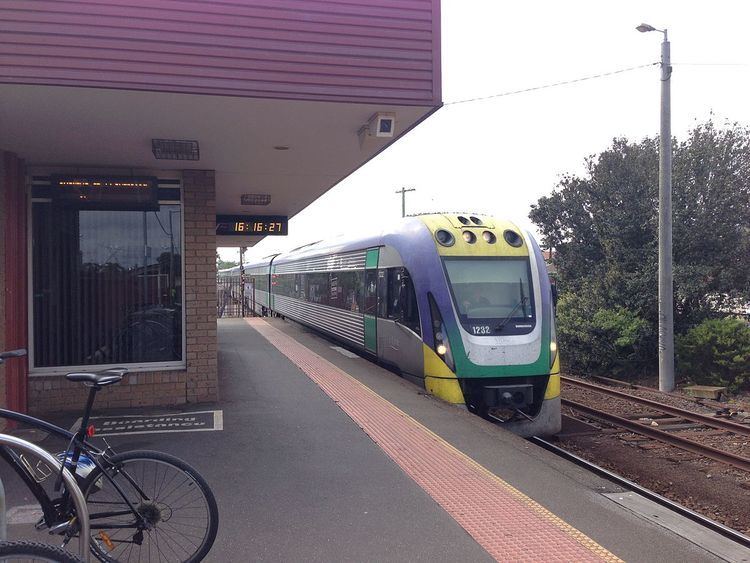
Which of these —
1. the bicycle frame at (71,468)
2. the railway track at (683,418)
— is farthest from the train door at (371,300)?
the bicycle frame at (71,468)

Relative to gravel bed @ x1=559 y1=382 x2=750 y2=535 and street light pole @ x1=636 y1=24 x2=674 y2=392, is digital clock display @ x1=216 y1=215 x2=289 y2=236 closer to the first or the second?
gravel bed @ x1=559 y1=382 x2=750 y2=535

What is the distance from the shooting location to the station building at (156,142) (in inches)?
197

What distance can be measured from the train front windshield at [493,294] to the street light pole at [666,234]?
265 inches

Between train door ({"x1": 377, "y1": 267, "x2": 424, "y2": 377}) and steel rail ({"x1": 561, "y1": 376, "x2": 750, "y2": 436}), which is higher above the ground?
train door ({"x1": 377, "y1": 267, "x2": 424, "y2": 377})

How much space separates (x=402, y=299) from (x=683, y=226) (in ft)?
37.6

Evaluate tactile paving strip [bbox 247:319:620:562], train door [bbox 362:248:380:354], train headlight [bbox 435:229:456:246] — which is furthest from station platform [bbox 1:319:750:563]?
train door [bbox 362:248:380:354]

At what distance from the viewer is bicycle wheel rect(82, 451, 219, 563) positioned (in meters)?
3.30

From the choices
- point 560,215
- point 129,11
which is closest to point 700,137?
point 560,215

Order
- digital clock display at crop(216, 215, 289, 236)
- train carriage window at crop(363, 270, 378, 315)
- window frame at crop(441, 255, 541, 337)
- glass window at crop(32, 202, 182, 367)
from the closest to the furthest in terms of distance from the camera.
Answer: glass window at crop(32, 202, 182, 367), window frame at crop(441, 255, 541, 337), train carriage window at crop(363, 270, 378, 315), digital clock display at crop(216, 215, 289, 236)

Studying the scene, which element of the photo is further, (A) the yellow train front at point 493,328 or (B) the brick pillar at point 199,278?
(A) the yellow train front at point 493,328

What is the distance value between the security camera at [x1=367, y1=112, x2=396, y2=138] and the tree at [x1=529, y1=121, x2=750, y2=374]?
14.0 m

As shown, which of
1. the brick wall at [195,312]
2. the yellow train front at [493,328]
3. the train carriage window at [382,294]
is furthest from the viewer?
the train carriage window at [382,294]

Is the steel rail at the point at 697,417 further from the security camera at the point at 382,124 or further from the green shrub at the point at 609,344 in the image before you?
the security camera at the point at 382,124

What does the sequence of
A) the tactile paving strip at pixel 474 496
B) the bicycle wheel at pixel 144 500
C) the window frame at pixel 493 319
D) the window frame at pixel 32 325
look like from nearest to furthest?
the bicycle wheel at pixel 144 500, the tactile paving strip at pixel 474 496, the window frame at pixel 32 325, the window frame at pixel 493 319
